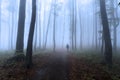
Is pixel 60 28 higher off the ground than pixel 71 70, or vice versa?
pixel 60 28

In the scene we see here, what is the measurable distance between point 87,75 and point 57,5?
29.3 meters

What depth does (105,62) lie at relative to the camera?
1366 cm

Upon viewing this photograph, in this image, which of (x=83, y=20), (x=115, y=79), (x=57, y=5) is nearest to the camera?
(x=115, y=79)

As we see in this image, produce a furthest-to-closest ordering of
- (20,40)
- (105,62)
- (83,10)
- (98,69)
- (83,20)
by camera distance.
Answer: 1. (83,20)
2. (83,10)
3. (20,40)
4. (105,62)
5. (98,69)

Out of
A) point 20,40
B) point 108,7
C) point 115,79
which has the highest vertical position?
point 108,7

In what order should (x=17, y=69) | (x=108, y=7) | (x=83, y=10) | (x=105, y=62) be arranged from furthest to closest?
(x=83, y=10), (x=108, y=7), (x=105, y=62), (x=17, y=69)

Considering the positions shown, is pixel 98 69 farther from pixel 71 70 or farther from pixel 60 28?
pixel 60 28

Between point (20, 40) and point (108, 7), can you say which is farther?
point (108, 7)

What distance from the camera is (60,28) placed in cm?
7762

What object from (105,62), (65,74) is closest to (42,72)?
(65,74)

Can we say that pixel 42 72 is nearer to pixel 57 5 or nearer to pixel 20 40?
pixel 20 40

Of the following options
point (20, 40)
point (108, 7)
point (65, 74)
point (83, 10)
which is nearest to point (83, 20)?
point (83, 10)

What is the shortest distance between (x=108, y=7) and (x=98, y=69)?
19538mm

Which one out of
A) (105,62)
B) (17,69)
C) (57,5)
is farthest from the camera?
(57,5)
